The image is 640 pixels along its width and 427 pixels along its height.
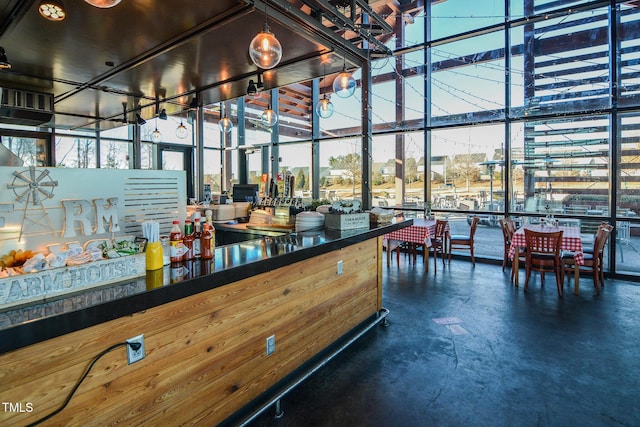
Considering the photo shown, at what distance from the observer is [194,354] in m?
1.72

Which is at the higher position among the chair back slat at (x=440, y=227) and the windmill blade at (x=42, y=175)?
the windmill blade at (x=42, y=175)

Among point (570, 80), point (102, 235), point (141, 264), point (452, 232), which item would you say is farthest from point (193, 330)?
point (570, 80)

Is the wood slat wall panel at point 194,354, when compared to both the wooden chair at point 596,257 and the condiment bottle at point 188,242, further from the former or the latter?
the wooden chair at point 596,257

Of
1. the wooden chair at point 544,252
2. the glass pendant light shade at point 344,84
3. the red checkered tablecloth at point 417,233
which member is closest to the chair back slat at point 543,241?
the wooden chair at point 544,252

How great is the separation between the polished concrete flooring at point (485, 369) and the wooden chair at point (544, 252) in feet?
1.23

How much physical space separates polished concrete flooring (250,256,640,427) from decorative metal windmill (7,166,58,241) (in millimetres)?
1588

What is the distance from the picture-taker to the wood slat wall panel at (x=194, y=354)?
120cm

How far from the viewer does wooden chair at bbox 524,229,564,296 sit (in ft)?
14.7

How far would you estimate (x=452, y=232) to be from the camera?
6.83 metres

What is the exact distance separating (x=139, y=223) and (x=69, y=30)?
2.82m

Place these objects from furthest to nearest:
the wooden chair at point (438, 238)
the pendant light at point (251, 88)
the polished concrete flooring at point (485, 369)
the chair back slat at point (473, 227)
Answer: the chair back slat at point (473, 227) < the wooden chair at point (438, 238) < the pendant light at point (251, 88) < the polished concrete flooring at point (485, 369)

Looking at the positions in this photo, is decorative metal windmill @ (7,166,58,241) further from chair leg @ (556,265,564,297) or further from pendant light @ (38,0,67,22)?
chair leg @ (556,265,564,297)

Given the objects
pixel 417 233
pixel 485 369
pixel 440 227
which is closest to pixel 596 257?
pixel 440 227

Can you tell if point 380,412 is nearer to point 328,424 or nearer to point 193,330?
point 328,424
